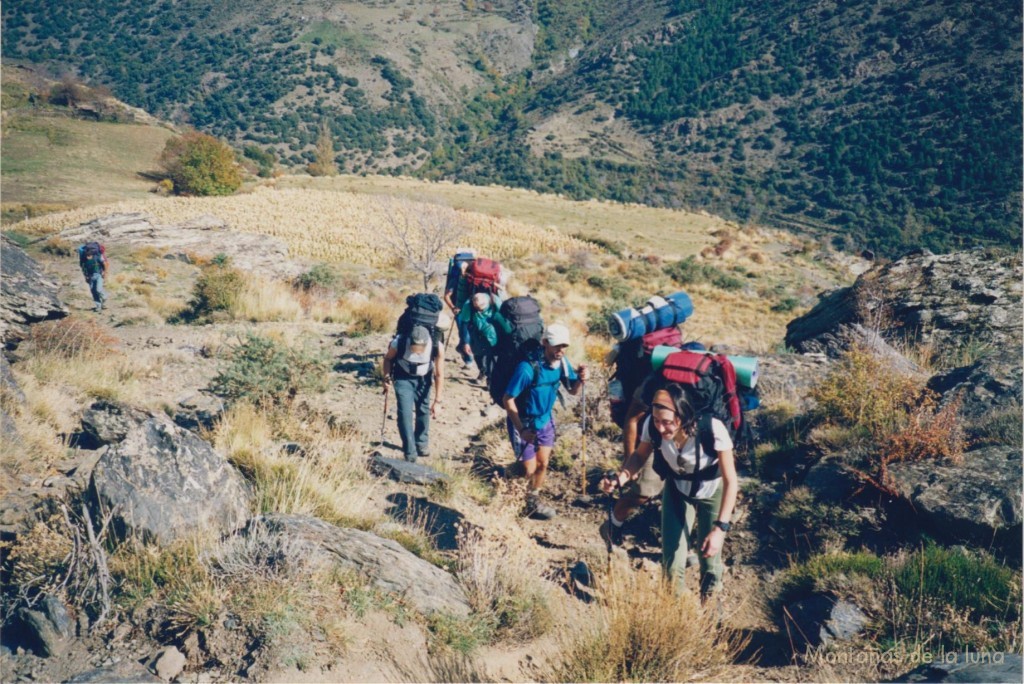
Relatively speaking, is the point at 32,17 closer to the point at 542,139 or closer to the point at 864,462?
the point at 542,139

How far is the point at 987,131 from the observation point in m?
65.6

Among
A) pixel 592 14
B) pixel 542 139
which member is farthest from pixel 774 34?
pixel 592 14

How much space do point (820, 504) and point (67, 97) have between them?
280 feet

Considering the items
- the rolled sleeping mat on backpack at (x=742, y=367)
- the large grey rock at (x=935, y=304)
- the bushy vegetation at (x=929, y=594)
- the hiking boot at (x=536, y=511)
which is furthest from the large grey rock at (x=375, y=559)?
the large grey rock at (x=935, y=304)

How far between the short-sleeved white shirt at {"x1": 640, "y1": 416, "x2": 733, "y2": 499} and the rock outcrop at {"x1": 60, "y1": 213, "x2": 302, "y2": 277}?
1977cm

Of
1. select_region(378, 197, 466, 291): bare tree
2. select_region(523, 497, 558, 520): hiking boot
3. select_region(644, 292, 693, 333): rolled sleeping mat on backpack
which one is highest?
select_region(378, 197, 466, 291): bare tree

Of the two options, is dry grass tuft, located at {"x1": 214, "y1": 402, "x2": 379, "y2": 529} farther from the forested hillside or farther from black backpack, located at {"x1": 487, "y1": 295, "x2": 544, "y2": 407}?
the forested hillside

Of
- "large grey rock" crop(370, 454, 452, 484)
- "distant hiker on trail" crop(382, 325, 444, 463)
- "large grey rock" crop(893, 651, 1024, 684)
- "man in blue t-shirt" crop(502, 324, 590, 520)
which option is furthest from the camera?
"large grey rock" crop(370, 454, 452, 484)

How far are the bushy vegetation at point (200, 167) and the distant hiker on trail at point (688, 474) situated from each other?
5221 cm

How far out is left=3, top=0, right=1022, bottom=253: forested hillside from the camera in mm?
67875

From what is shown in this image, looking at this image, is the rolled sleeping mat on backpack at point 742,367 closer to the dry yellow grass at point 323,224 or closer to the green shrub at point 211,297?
the green shrub at point 211,297

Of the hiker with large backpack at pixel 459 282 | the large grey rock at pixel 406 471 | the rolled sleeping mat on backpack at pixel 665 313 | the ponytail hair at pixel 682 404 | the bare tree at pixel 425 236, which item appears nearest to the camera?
the ponytail hair at pixel 682 404

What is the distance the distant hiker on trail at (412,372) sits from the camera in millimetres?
6074

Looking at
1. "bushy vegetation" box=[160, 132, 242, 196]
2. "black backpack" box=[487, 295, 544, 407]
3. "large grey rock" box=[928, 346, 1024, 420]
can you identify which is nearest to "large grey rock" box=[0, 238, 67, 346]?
"black backpack" box=[487, 295, 544, 407]
